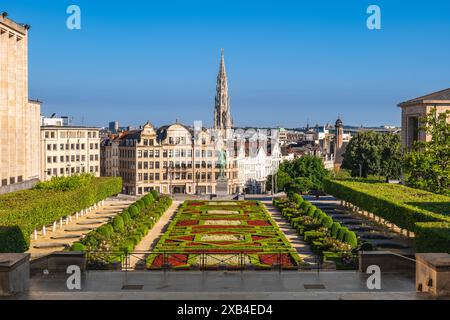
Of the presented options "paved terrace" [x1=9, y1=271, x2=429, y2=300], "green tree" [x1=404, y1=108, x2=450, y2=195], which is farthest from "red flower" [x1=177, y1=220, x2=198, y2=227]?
"paved terrace" [x1=9, y1=271, x2=429, y2=300]

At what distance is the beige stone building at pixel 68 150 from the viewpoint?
11388 centimetres

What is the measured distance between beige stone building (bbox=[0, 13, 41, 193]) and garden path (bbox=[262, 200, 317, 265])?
27.6 metres

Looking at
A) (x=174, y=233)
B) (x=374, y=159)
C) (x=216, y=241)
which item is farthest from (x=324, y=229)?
(x=374, y=159)

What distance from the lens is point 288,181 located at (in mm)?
103062

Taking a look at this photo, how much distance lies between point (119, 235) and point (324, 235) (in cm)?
1405

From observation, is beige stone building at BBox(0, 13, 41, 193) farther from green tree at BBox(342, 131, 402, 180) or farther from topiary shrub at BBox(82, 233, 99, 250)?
green tree at BBox(342, 131, 402, 180)

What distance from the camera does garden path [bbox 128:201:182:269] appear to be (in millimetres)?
34812

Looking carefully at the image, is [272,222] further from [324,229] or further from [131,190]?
[131,190]

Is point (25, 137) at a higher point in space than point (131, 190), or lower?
higher

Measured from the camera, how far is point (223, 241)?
43.4m

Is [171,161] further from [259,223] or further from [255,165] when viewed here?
[259,223]
